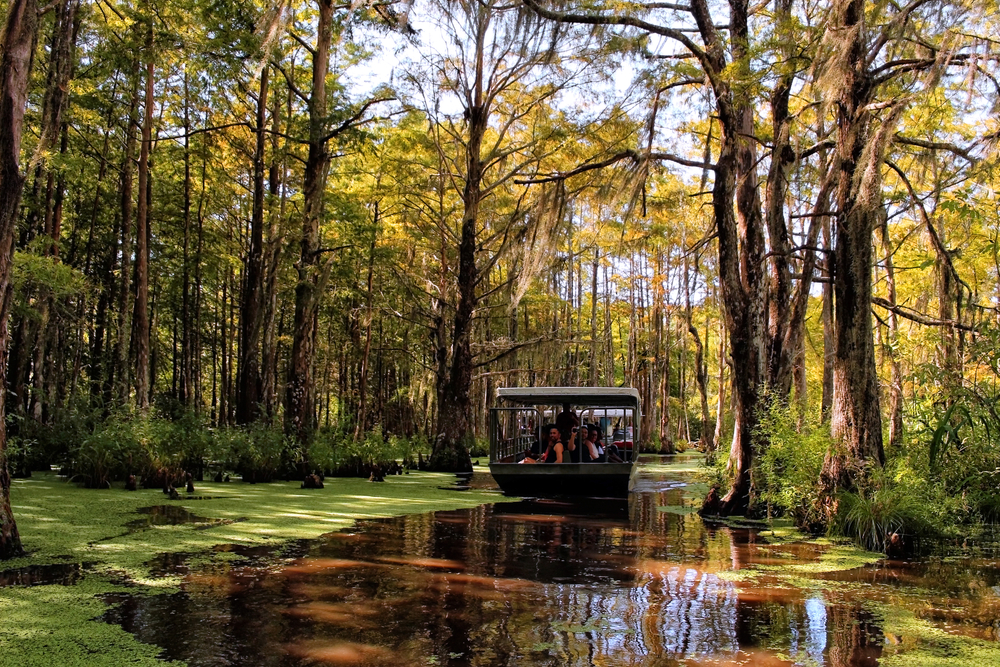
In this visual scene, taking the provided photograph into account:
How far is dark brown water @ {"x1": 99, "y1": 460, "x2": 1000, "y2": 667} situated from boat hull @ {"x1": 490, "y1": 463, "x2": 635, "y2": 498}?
421 cm

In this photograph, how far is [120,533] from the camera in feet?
22.8

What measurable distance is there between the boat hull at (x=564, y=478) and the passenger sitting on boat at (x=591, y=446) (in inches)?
31.6

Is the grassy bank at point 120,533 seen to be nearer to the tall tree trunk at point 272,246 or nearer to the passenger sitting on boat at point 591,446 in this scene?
the passenger sitting on boat at point 591,446

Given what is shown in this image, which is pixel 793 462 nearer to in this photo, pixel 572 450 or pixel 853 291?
pixel 853 291

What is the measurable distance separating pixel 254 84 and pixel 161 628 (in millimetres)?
17758

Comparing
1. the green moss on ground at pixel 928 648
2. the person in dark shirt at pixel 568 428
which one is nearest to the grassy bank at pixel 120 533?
the person in dark shirt at pixel 568 428

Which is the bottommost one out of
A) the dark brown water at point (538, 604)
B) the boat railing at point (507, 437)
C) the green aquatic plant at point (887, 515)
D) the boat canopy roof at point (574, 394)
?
the dark brown water at point (538, 604)

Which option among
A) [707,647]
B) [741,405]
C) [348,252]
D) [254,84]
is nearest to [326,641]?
[707,647]

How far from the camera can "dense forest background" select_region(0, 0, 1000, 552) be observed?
26.2 ft

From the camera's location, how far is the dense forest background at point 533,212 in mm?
8000

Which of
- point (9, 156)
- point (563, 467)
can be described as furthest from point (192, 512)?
point (563, 467)

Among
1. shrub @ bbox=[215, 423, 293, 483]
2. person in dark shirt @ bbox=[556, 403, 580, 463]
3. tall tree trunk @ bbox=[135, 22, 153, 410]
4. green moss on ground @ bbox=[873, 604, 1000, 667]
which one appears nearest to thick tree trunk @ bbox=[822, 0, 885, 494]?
green moss on ground @ bbox=[873, 604, 1000, 667]

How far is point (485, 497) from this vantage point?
12477 mm

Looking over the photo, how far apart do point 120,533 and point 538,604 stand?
14.4 feet
